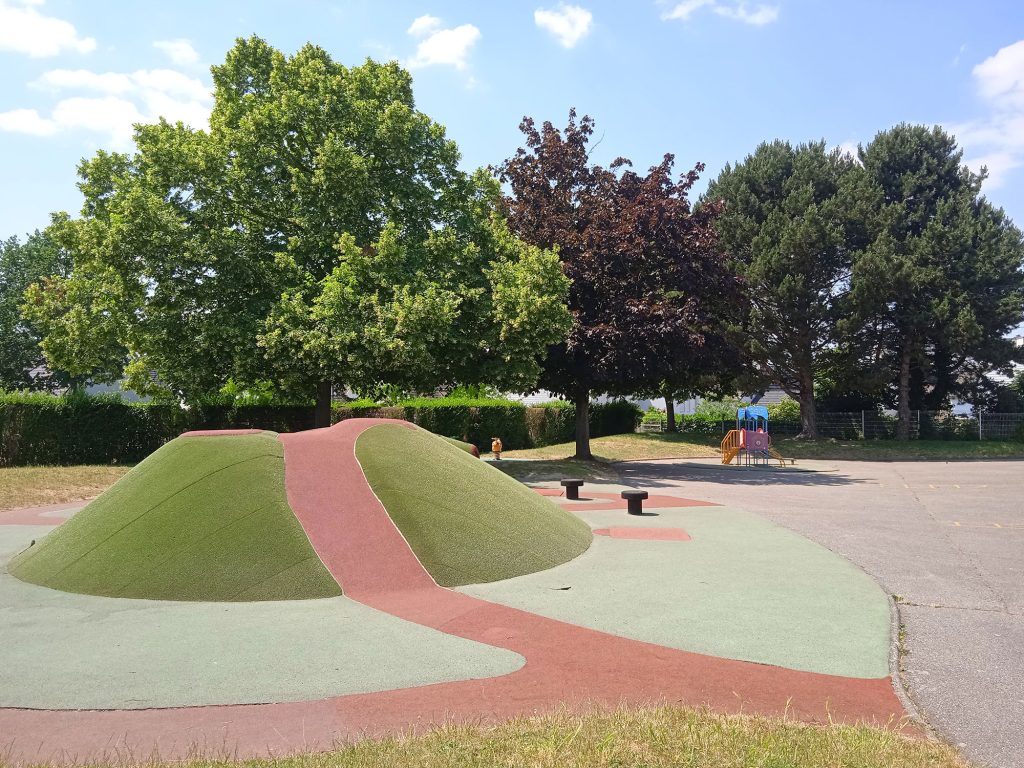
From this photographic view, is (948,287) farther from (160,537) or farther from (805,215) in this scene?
(160,537)

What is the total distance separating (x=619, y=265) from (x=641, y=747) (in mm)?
23696

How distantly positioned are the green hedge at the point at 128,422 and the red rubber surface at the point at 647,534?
18780 mm

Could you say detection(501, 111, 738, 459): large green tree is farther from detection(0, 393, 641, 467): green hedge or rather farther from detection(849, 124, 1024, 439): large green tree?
detection(849, 124, 1024, 439): large green tree

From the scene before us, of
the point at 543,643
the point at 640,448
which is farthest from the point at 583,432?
the point at 543,643

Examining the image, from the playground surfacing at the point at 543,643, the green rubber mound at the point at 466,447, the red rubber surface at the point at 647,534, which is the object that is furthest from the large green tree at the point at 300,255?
the playground surfacing at the point at 543,643

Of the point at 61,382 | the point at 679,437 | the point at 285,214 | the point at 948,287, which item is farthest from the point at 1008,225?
the point at 61,382

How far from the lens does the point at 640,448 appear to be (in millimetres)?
36781

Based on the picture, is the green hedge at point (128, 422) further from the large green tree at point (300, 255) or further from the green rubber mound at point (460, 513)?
the green rubber mound at point (460, 513)

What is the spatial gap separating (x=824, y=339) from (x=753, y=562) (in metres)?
34.0

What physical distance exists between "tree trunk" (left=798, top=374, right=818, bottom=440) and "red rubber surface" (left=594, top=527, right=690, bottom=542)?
106 ft

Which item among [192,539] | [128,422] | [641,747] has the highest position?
[128,422]

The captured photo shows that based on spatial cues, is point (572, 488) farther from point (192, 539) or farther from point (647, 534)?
point (192, 539)

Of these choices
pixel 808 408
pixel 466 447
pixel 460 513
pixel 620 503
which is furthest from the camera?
pixel 808 408

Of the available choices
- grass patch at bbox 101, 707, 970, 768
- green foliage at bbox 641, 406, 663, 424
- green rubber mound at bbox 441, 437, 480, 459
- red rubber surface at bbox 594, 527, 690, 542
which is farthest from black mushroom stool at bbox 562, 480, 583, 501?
green foliage at bbox 641, 406, 663, 424
